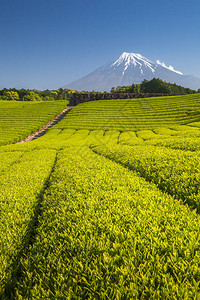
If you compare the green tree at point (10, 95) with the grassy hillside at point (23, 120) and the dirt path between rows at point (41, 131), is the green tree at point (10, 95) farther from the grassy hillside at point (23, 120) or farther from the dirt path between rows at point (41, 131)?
the dirt path between rows at point (41, 131)

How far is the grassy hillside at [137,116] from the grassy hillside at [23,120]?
5082mm

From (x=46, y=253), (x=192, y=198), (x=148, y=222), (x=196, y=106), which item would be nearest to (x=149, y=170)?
(x=192, y=198)

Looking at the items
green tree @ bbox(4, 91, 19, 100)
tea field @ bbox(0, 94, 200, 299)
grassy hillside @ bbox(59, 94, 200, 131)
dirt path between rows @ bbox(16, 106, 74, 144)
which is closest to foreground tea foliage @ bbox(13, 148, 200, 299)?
tea field @ bbox(0, 94, 200, 299)

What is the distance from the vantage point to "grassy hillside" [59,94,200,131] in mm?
24953

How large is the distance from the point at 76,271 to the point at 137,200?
2272 mm

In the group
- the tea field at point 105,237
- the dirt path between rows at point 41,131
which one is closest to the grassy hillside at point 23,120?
the dirt path between rows at point 41,131

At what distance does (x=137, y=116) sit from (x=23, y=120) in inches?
896

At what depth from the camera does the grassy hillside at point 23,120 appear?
23945mm

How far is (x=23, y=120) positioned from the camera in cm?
3284

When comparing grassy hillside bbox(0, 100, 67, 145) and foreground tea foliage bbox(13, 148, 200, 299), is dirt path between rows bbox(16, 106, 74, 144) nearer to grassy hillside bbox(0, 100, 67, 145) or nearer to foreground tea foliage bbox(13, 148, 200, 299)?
grassy hillside bbox(0, 100, 67, 145)

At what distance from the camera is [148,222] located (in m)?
3.04

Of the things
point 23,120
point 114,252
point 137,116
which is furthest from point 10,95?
point 114,252

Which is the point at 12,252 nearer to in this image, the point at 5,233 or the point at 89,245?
the point at 5,233

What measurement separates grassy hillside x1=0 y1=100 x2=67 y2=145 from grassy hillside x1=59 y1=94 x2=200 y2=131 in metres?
5.08
